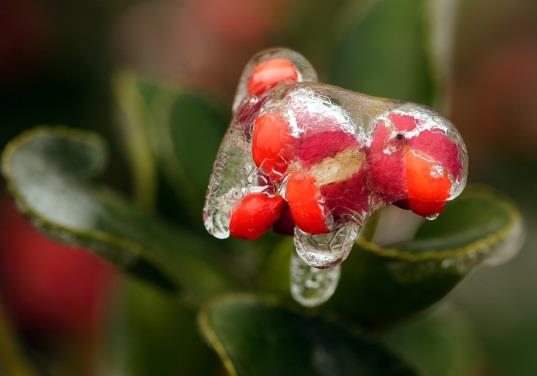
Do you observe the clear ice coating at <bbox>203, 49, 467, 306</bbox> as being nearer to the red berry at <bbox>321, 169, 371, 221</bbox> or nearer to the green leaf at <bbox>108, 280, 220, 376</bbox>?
the red berry at <bbox>321, 169, 371, 221</bbox>

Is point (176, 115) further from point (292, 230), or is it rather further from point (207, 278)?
point (292, 230)

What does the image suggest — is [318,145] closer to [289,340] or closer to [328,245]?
[328,245]

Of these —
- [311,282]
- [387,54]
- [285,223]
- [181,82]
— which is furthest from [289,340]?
[181,82]

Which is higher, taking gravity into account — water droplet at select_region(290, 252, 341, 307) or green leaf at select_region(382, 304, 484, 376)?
water droplet at select_region(290, 252, 341, 307)

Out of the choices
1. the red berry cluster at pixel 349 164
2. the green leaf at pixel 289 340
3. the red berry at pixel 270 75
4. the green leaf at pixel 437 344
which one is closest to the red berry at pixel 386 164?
the red berry cluster at pixel 349 164

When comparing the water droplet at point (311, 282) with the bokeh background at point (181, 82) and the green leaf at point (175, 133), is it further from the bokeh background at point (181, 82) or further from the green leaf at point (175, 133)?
the bokeh background at point (181, 82)

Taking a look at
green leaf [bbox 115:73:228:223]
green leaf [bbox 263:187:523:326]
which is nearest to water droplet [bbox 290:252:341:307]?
green leaf [bbox 263:187:523:326]

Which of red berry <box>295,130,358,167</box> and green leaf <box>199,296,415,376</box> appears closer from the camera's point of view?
red berry <box>295,130,358,167</box>
